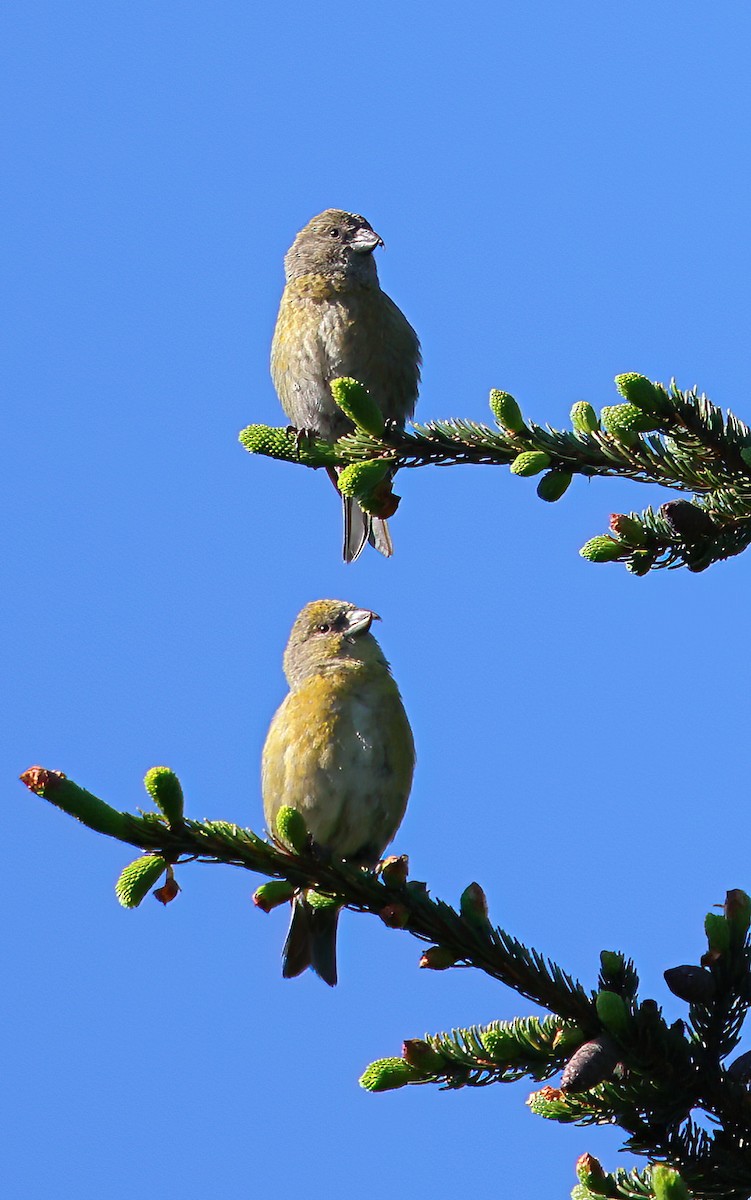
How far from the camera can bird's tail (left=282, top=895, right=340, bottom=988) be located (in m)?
4.51

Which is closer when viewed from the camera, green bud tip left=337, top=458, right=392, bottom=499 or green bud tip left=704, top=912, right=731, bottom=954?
green bud tip left=704, top=912, right=731, bottom=954

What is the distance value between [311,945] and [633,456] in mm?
2327

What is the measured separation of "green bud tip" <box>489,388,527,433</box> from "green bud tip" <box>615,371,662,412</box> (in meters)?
0.36

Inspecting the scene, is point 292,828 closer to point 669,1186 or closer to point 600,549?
point 600,549

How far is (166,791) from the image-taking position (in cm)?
233

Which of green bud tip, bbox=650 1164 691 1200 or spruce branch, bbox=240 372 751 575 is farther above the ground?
spruce branch, bbox=240 372 751 575

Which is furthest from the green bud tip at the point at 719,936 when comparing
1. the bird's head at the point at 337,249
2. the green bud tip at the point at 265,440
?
the bird's head at the point at 337,249

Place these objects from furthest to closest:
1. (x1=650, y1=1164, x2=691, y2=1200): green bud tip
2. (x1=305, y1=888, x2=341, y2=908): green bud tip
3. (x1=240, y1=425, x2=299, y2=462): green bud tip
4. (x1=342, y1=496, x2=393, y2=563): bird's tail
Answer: (x1=342, y1=496, x2=393, y2=563): bird's tail
(x1=240, y1=425, x2=299, y2=462): green bud tip
(x1=305, y1=888, x2=341, y2=908): green bud tip
(x1=650, y1=1164, x2=691, y2=1200): green bud tip

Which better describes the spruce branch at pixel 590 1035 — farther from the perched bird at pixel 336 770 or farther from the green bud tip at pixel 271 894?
the perched bird at pixel 336 770

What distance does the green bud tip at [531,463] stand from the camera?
2.83 meters

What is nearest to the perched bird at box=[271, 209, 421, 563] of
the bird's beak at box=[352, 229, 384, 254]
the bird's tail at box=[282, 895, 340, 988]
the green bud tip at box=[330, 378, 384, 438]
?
the bird's beak at box=[352, 229, 384, 254]

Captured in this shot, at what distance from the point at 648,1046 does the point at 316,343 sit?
4.51 m

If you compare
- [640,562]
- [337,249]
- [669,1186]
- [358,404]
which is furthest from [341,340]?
[669,1186]

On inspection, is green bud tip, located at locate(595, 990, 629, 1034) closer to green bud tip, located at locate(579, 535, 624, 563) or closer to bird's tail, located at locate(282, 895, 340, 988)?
green bud tip, located at locate(579, 535, 624, 563)
